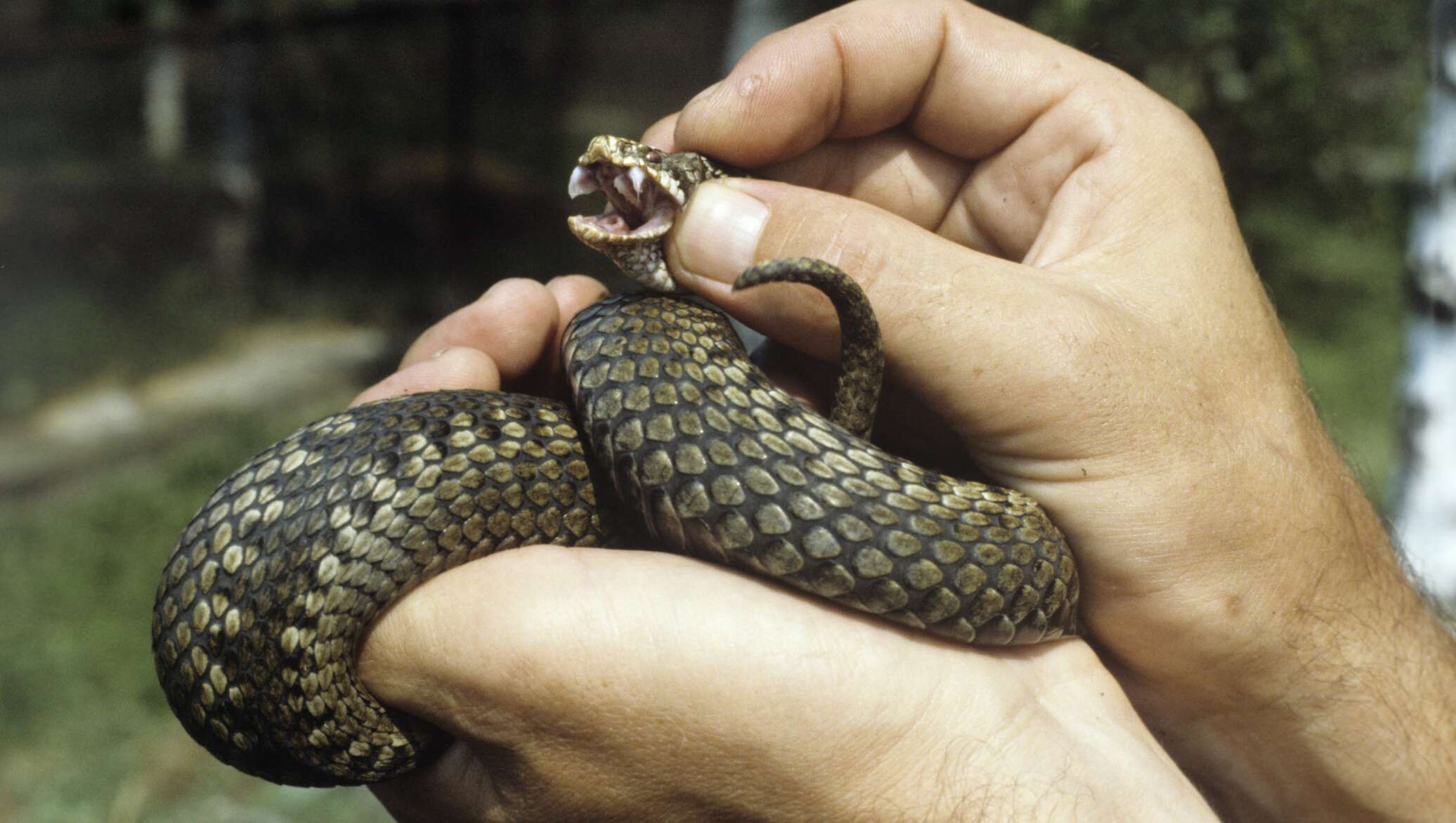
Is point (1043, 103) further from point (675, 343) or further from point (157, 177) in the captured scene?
point (157, 177)

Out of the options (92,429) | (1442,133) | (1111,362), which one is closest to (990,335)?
(1111,362)

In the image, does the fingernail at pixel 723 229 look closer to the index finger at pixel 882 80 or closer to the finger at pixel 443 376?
the index finger at pixel 882 80

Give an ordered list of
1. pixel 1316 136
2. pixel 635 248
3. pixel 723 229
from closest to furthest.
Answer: pixel 723 229, pixel 635 248, pixel 1316 136

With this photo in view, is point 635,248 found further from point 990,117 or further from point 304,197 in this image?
point 304,197

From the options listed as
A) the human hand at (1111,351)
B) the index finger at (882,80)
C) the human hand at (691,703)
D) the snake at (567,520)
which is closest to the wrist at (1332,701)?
the human hand at (1111,351)

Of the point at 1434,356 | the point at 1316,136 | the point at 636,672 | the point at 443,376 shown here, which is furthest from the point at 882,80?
the point at 1316,136

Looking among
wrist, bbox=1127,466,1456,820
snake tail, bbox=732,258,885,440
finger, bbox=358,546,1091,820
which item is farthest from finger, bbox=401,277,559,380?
wrist, bbox=1127,466,1456,820

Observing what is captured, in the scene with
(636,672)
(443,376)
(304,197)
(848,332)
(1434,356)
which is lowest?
(304,197)

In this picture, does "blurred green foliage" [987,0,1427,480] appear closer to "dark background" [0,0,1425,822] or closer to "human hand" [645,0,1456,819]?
"dark background" [0,0,1425,822]
